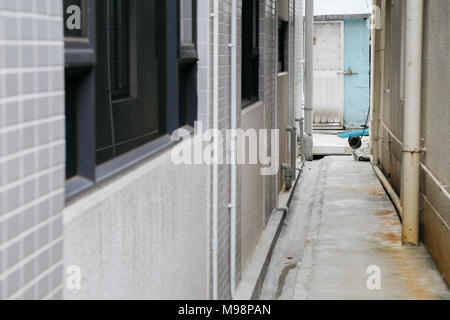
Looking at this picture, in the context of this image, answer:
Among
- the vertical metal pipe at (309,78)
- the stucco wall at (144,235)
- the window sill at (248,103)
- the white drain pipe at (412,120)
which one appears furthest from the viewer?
the vertical metal pipe at (309,78)

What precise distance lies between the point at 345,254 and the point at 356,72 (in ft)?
52.3

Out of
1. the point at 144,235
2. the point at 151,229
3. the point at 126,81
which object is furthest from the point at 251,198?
the point at 144,235

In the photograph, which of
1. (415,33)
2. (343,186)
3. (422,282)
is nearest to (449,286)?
(422,282)

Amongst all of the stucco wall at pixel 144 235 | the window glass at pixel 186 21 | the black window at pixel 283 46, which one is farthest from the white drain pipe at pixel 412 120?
the window glass at pixel 186 21

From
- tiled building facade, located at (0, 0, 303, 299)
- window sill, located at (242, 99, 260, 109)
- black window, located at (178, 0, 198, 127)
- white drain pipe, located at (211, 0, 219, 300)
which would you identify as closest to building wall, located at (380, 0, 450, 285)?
window sill, located at (242, 99, 260, 109)

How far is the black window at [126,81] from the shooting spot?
2.95 meters

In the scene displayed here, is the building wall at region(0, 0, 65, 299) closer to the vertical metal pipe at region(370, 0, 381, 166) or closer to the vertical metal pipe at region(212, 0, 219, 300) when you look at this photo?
the vertical metal pipe at region(212, 0, 219, 300)

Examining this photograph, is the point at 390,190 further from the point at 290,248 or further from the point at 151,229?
the point at 151,229

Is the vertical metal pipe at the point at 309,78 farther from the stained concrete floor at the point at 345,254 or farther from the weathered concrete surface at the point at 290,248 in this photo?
the stained concrete floor at the point at 345,254

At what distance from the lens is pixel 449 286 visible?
702 cm

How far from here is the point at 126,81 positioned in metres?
8.03

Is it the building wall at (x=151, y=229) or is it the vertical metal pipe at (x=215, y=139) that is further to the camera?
the vertical metal pipe at (x=215, y=139)

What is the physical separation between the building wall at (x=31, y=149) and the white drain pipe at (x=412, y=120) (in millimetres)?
6651
